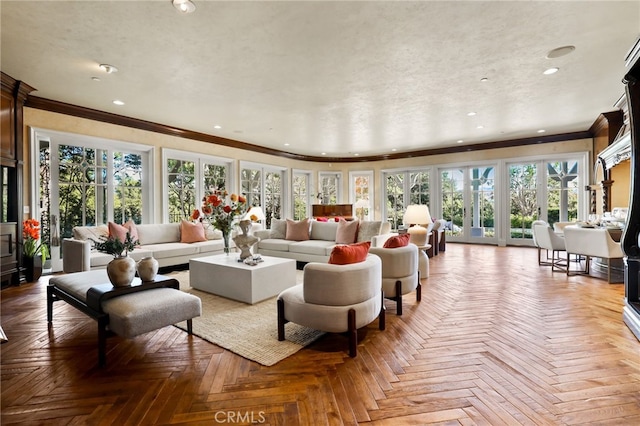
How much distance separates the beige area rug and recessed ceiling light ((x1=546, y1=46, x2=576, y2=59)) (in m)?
3.68

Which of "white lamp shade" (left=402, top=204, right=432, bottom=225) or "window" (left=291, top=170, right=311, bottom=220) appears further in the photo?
"window" (left=291, top=170, right=311, bottom=220)

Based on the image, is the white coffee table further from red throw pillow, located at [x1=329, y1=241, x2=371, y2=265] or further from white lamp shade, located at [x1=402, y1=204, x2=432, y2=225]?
white lamp shade, located at [x1=402, y1=204, x2=432, y2=225]

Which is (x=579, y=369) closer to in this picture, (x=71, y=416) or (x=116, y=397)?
(x=116, y=397)

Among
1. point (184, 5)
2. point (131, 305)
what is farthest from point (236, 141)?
point (131, 305)

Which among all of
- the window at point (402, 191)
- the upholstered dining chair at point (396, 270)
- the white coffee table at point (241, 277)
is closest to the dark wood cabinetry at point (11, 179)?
the white coffee table at point (241, 277)

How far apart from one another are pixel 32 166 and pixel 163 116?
203 cm

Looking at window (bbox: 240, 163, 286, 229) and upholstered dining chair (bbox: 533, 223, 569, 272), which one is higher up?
window (bbox: 240, 163, 286, 229)

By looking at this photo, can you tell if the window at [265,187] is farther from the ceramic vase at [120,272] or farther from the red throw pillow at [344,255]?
the red throw pillow at [344,255]

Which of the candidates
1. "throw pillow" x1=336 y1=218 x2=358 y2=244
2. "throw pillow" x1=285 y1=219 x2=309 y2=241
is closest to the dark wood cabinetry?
"throw pillow" x1=285 y1=219 x2=309 y2=241

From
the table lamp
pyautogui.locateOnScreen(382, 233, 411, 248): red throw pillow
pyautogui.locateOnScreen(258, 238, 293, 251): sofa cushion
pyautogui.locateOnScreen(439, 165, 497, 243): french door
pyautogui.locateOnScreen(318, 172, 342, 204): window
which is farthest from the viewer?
pyautogui.locateOnScreen(318, 172, 342, 204): window

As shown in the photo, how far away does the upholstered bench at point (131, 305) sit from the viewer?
2172mm

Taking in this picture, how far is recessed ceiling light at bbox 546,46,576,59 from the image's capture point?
10.6ft

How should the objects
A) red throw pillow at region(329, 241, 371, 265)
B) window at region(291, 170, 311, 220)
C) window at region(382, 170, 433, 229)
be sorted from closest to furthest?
red throw pillow at region(329, 241, 371, 265) < window at region(382, 170, 433, 229) < window at region(291, 170, 311, 220)

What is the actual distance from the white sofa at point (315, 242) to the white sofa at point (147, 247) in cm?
93
